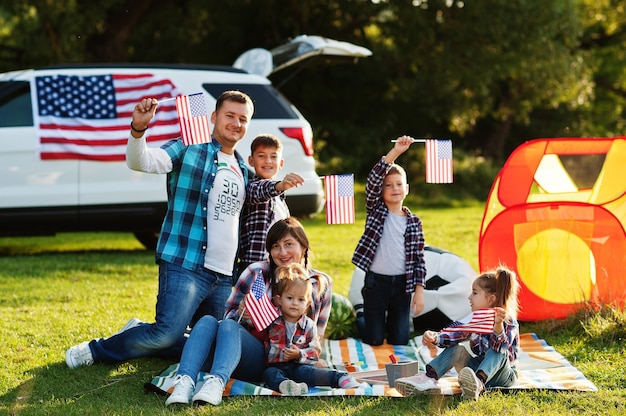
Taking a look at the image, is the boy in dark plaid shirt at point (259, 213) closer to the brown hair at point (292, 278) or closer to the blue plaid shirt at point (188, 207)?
the blue plaid shirt at point (188, 207)

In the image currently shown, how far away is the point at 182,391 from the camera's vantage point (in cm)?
415

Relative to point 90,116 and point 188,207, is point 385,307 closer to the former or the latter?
point 188,207

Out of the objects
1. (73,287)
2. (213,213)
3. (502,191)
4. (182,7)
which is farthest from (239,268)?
(182,7)

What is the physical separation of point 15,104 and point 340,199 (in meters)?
5.06

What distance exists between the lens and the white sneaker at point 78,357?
4938 millimetres

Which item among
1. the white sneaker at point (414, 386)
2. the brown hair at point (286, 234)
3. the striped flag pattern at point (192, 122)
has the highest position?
the striped flag pattern at point (192, 122)

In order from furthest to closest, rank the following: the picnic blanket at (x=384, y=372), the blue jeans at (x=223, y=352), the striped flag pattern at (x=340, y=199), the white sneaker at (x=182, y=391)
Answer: the striped flag pattern at (x=340, y=199)
the picnic blanket at (x=384, y=372)
the blue jeans at (x=223, y=352)
the white sneaker at (x=182, y=391)

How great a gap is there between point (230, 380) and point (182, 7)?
14681mm

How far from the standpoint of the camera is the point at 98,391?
450 cm

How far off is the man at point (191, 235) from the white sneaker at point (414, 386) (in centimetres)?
119

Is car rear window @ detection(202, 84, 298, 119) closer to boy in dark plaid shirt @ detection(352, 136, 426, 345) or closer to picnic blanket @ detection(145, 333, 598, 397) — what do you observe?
boy in dark plaid shirt @ detection(352, 136, 426, 345)

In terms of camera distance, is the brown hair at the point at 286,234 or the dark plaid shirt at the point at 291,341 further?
the brown hair at the point at 286,234

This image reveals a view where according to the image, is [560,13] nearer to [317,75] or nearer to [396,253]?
[317,75]

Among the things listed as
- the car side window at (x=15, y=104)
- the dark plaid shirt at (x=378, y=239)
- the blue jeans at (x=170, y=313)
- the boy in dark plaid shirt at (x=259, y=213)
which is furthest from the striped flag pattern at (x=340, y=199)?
the car side window at (x=15, y=104)
